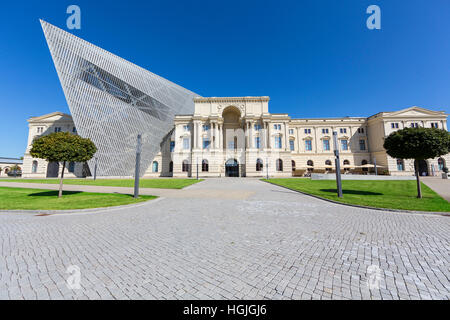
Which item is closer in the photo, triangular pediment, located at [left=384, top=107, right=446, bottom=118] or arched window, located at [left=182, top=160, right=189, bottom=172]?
arched window, located at [left=182, top=160, right=189, bottom=172]

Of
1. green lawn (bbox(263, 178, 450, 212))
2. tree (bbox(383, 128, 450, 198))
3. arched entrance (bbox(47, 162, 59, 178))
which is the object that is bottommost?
green lawn (bbox(263, 178, 450, 212))

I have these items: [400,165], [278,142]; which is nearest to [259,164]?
[278,142]

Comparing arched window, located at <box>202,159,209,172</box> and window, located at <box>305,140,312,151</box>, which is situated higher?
window, located at <box>305,140,312,151</box>

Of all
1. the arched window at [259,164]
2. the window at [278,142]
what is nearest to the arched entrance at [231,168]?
the arched window at [259,164]

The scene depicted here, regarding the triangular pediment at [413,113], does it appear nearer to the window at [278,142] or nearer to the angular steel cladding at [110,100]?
the window at [278,142]

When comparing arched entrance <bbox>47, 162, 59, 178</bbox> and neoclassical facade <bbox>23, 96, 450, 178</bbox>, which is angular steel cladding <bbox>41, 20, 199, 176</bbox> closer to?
neoclassical facade <bbox>23, 96, 450, 178</bbox>

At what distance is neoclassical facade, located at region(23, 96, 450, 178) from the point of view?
38.0m

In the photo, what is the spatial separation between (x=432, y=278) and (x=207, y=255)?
3.72 meters

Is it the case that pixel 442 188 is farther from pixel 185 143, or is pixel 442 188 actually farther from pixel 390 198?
pixel 185 143

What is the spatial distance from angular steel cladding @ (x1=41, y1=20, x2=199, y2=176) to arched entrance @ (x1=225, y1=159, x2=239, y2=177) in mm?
18216

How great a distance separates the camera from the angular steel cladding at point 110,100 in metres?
29.3

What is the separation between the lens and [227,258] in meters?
3.35

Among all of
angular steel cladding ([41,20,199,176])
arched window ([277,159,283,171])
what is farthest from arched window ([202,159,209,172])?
arched window ([277,159,283,171])

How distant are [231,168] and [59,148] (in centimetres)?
3074
